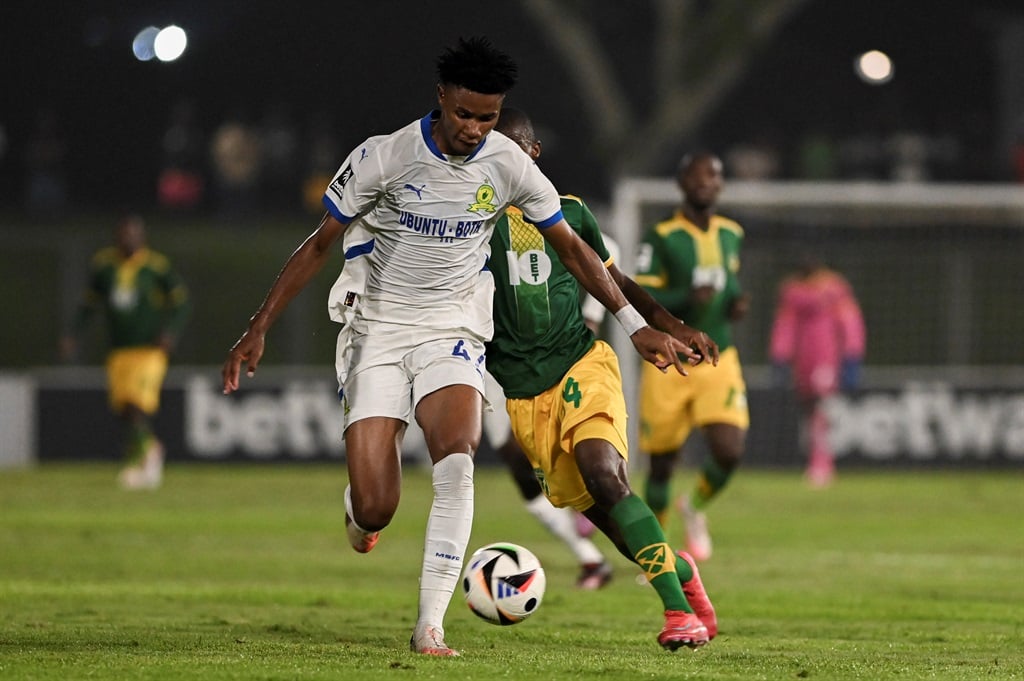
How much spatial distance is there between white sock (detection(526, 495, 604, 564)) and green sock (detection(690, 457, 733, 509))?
4.44ft

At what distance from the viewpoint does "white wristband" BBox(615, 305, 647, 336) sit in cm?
738

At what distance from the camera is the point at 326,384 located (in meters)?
22.4

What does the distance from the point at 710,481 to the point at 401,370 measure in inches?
196

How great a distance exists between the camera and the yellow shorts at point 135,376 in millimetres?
19578

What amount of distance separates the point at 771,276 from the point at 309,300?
6343 millimetres

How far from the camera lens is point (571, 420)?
7.68 meters

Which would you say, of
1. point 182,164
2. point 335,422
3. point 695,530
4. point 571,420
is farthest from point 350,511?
point 182,164

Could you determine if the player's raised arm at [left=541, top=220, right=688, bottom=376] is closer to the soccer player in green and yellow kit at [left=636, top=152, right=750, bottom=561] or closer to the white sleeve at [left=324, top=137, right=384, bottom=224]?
the white sleeve at [left=324, top=137, right=384, bottom=224]

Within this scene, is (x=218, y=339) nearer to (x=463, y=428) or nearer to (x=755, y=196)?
(x=755, y=196)

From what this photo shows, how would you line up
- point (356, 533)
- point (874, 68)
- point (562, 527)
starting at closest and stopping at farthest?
1. point (356, 533)
2. point (562, 527)
3. point (874, 68)

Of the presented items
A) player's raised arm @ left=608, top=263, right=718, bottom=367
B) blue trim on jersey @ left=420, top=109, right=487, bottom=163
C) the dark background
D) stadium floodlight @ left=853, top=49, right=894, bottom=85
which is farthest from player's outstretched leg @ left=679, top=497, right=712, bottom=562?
stadium floodlight @ left=853, top=49, right=894, bottom=85

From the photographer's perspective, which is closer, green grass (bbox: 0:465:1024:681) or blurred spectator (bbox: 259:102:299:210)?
green grass (bbox: 0:465:1024:681)

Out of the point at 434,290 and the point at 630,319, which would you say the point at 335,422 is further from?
the point at 630,319

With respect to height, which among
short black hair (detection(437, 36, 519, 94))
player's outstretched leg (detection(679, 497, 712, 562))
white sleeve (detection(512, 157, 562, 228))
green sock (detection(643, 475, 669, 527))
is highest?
short black hair (detection(437, 36, 519, 94))
